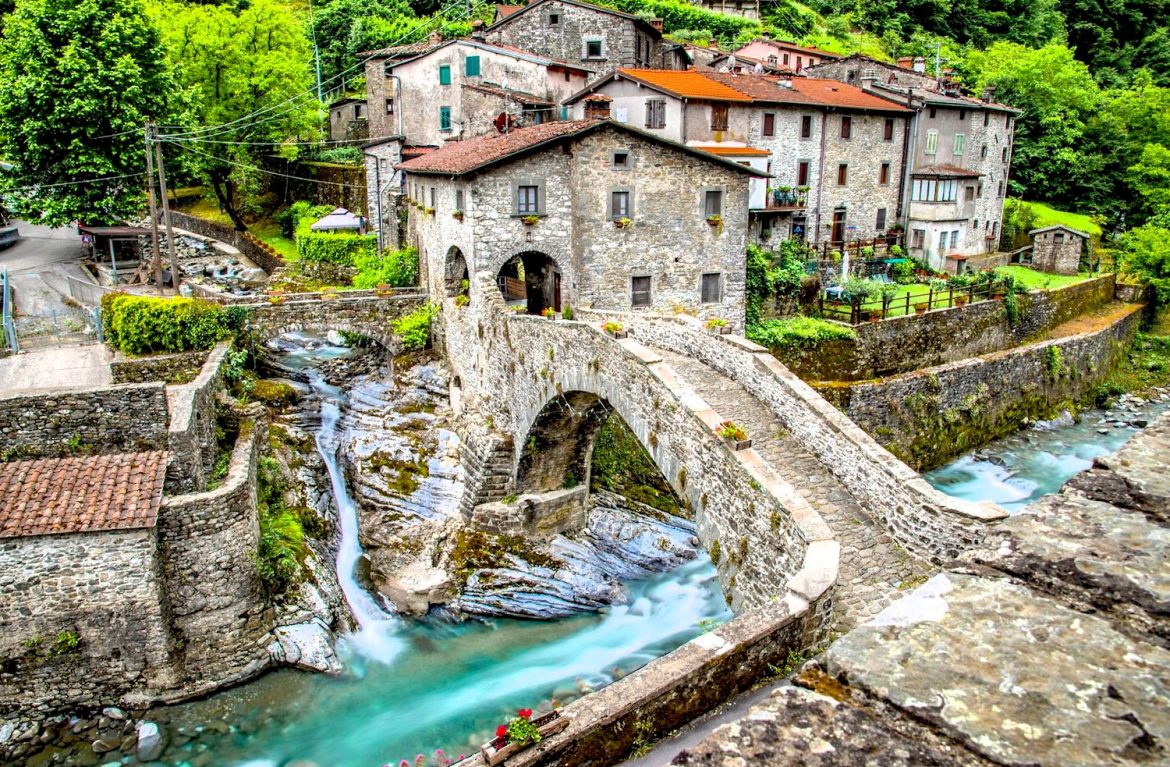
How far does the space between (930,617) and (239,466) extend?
1769 centimetres

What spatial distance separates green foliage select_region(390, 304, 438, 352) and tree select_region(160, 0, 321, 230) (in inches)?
623

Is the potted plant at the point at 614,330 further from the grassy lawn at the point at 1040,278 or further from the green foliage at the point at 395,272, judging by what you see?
the grassy lawn at the point at 1040,278

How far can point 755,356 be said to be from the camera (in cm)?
1653

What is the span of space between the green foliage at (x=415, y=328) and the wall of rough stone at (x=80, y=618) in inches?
492

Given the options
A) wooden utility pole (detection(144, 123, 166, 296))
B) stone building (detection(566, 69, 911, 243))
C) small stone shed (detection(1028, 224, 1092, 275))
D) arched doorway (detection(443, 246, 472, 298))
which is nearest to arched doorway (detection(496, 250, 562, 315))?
arched doorway (detection(443, 246, 472, 298))

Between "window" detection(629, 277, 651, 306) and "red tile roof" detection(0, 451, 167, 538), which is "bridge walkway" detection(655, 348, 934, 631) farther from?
"red tile roof" detection(0, 451, 167, 538)

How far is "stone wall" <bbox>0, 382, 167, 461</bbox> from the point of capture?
17.4m

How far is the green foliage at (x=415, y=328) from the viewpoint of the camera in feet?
88.2

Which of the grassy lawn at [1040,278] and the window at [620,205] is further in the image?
the grassy lawn at [1040,278]

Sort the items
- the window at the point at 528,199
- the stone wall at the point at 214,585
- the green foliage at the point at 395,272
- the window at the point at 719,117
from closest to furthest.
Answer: the stone wall at the point at 214,585 < the window at the point at 528,199 < the green foliage at the point at 395,272 < the window at the point at 719,117

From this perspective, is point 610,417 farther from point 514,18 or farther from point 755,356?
point 514,18

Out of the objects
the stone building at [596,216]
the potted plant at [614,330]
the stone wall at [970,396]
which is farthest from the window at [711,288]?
the potted plant at [614,330]

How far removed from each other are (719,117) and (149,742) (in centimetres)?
2831

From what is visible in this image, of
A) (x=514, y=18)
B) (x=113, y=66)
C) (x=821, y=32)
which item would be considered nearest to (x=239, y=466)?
(x=113, y=66)
